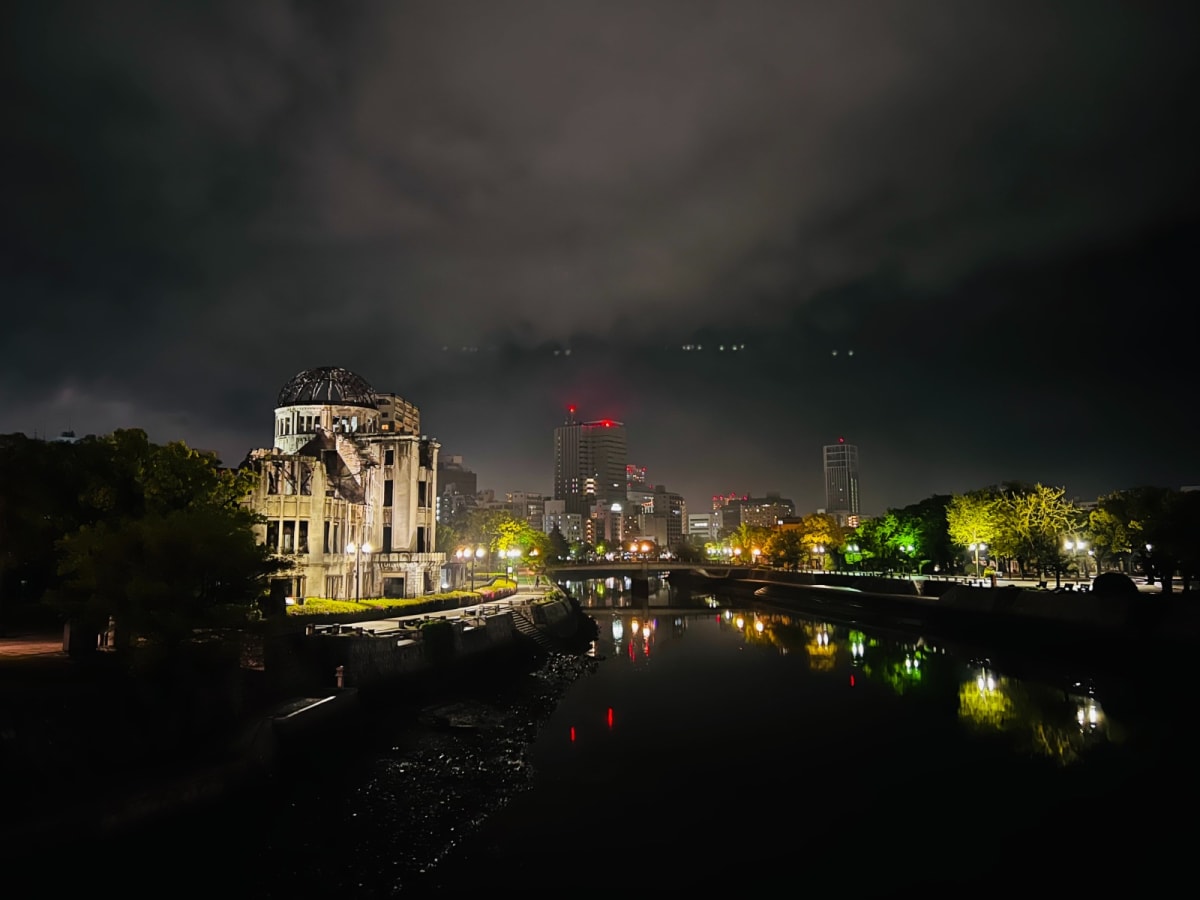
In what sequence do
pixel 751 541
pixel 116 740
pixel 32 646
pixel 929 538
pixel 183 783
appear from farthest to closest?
pixel 751 541 < pixel 929 538 < pixel 32 646 < pixel 116 740 < pixel 183 783

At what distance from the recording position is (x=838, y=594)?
90.2m

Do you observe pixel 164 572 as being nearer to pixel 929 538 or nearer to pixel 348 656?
pixel 348 656

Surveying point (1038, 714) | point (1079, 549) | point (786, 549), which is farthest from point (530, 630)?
point (786, 549)

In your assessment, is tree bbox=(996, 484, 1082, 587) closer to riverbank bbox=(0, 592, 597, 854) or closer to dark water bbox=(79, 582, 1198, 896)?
dark water bbox=(79, 582, 1198, 896)

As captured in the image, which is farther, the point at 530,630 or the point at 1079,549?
the point at 1079,549

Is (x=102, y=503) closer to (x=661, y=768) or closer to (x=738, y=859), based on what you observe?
(x=661, y=768)

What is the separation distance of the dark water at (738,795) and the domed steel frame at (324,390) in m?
47.7

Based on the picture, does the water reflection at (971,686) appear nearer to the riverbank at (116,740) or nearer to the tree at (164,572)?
the riverbank at (116,740)

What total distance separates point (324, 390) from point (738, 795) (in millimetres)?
→ 70106

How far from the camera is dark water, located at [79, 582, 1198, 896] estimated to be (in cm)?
2028

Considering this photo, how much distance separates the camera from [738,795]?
87.1ft

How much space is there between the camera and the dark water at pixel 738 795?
798 inches

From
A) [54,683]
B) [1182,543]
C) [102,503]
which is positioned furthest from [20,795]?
[1182,543]

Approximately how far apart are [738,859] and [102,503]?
29629 millimetres
